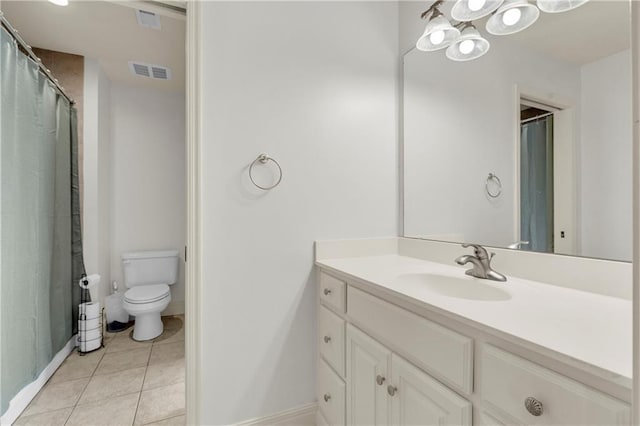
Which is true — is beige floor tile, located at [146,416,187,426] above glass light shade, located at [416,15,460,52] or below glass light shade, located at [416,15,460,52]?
below

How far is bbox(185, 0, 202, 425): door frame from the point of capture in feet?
4.31

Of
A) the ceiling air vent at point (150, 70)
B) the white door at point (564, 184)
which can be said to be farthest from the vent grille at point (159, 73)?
the white door at point (564, 184)

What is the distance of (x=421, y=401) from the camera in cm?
87

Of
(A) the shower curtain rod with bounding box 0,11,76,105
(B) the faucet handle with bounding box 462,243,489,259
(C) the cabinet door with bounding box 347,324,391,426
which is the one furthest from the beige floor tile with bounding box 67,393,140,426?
(A) the shower curtain rod with bounding box 0,11,76,105

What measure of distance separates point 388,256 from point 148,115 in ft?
9.22

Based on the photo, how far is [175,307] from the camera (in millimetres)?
3094

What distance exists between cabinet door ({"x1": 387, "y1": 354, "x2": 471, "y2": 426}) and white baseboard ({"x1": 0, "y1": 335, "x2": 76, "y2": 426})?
6.24ft

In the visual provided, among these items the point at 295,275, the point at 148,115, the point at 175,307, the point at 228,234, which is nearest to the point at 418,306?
the point at 295,275

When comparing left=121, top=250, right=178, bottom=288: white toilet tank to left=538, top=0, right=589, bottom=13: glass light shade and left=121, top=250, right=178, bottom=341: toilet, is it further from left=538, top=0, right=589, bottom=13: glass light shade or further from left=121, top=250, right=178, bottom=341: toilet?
left=538, top=0, right=589, bottom=13: glass light shade

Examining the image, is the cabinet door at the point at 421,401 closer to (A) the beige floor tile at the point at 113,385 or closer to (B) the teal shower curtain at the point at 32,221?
(A) the beige floor tile at the point at 113,385

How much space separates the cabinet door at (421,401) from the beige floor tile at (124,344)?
2.22 meters

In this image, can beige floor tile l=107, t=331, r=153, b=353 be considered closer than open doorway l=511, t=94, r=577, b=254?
No

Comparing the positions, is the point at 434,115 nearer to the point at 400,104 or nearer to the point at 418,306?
the point at 400,104

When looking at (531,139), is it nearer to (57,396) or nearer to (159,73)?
(57,396)
